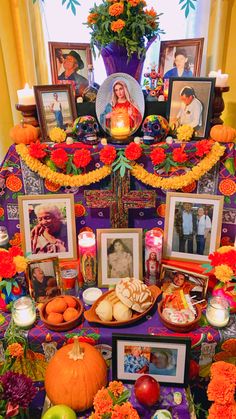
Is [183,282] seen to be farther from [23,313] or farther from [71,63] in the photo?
[71,63]

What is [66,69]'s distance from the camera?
173 centimetres

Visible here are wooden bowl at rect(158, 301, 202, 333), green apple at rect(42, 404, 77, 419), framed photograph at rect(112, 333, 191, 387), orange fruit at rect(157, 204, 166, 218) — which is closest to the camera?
green apple at rect(42, 404, 77, 419)

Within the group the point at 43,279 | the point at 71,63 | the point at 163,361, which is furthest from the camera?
the point at 71,63

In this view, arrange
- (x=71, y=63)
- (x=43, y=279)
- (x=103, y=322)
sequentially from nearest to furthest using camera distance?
(x=103, y=322) < (x=43, y=279) < (x=71, y=63)

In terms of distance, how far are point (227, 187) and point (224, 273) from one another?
0.41m

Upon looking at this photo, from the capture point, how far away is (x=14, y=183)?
5.39 ft

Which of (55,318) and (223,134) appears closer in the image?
(55,318)

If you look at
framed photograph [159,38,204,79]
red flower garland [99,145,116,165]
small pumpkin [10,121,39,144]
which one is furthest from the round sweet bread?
framed photograph [159,38,204,79]

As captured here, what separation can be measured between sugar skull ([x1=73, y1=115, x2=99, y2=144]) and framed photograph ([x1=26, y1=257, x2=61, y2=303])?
0.54 metres

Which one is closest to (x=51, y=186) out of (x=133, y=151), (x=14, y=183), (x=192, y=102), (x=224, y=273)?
(x=14, y=183)

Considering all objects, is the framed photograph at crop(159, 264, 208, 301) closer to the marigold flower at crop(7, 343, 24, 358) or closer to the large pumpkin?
the large pumpkin

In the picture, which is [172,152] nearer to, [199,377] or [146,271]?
[146,271]

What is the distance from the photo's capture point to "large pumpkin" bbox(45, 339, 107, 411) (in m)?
1.17

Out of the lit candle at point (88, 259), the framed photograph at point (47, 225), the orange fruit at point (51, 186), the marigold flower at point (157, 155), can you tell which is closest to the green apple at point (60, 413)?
the lit candle at point (88, 259)
